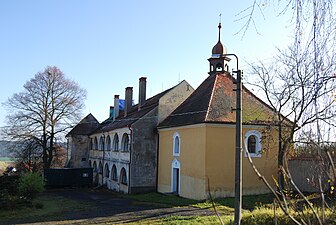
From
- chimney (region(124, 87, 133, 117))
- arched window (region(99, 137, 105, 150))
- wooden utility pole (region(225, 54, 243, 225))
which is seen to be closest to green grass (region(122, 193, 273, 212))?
wooden utility pole (region(225, 54, 243, 225))

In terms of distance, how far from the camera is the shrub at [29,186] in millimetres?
27812

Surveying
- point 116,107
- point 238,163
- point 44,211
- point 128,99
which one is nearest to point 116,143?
point 128,99

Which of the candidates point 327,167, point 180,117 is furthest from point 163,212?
point 327,167

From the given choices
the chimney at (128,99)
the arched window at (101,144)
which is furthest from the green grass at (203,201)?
the arched window at (101,144)

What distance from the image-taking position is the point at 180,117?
27234 millimetres

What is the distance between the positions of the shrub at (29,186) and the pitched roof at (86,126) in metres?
16.7

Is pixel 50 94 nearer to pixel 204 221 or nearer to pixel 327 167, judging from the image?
pixel 204 221

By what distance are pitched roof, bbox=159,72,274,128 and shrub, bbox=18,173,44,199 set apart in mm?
10513

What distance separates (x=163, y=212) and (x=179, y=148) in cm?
765

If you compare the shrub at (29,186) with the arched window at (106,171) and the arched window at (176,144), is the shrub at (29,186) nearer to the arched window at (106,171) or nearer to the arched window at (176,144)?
the arched window at (106,171)

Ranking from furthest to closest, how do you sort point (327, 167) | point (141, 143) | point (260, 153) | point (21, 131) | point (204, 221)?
point (21, 131)
point (141, 143)
point (260, 153)
point (204, 221)
point (327, 167)

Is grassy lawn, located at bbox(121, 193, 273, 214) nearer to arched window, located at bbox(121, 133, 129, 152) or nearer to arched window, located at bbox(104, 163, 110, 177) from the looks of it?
arched window, located at bbox(121, 133, 129, 152)

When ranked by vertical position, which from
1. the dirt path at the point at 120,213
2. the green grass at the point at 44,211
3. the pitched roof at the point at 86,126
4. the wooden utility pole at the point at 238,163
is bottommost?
the green grass at the point at 44,211

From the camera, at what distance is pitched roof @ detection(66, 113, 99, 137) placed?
151ft
